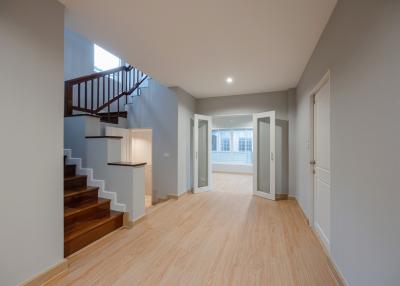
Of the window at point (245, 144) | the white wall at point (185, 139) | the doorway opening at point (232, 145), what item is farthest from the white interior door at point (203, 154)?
the window at point (245, 144)

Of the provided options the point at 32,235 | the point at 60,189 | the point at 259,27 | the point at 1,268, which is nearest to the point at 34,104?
the point at 60,189

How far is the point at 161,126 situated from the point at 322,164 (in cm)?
336

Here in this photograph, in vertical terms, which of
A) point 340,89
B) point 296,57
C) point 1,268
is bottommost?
point 1,268

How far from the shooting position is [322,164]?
94.6 inches

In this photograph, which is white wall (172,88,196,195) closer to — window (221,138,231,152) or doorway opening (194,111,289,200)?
doorway opening (194,111,289,200)

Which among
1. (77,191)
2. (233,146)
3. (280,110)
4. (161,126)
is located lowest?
(77,191)

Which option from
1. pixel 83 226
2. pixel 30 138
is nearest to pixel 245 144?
pixel 83 226

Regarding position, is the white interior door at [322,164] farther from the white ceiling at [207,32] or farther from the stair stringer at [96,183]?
the stair stringer at [96,183]

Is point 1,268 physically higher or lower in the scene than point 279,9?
lower

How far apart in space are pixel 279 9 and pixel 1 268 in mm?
3274

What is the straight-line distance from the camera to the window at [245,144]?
8.70 metres

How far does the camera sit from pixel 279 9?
1.82 m

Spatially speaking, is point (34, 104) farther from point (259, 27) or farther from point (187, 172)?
point (187, 172)

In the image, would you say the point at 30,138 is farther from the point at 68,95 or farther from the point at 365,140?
the point at 365,140
